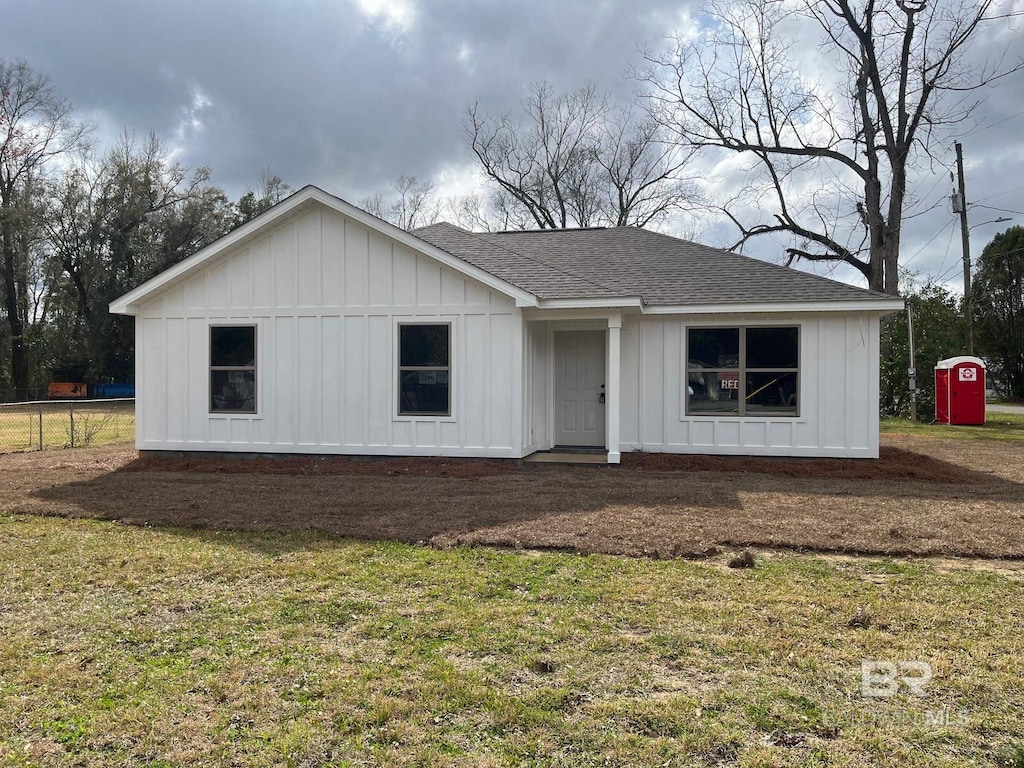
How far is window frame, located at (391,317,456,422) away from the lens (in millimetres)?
10945

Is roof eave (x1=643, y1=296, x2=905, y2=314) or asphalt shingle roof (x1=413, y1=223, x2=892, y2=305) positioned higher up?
asphalt shingle roof (x1=413, y1=223, x2=892, y2=305)

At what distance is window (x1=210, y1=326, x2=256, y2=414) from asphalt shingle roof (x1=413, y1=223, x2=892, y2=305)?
12.4 ft

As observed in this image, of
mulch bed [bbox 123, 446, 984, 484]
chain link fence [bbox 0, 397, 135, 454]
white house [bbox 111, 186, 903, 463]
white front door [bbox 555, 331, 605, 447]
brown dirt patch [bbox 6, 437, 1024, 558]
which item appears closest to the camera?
brown dirt patch [bbox 6, 437, 1024, 558]

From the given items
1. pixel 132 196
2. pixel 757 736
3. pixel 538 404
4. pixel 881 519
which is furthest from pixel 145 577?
pixel 132 196

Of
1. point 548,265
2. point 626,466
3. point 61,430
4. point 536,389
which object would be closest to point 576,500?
point 626,466

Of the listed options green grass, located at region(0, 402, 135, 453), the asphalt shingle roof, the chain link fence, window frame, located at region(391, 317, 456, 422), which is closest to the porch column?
the asphalt shingle roof

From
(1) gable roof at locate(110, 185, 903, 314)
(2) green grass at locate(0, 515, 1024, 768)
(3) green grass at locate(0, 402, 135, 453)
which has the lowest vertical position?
(2) green grass at locate(0, 515, 1024, 768)

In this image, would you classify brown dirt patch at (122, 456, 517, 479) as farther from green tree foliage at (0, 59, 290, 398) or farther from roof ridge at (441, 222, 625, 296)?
green tree foliage at (0, 59, 290, 398)

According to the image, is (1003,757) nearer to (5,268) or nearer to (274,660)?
(274,660)

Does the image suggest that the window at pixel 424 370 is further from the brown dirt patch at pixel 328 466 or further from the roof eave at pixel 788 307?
the roof eave at pixel 788 307

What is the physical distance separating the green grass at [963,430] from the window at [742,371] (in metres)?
6.91

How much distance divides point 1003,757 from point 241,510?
6758 millimetres

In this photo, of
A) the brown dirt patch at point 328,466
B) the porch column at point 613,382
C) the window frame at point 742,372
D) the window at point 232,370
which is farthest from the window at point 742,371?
the window at point 232,370

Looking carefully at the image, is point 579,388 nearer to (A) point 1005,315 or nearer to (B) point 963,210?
(B) point 963,210
